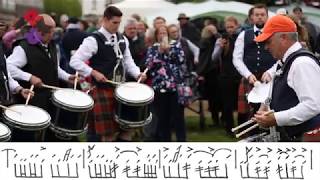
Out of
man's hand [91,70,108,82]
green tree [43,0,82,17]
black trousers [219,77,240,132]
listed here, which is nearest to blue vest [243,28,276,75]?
man's hand [91,70,108,82]

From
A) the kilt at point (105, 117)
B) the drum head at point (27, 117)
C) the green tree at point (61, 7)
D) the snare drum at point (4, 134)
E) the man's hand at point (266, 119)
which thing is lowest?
the green tree at point (61, 7)

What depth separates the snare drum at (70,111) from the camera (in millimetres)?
7270

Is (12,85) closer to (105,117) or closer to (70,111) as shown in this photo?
(70,111)

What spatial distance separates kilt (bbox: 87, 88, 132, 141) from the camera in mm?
8086

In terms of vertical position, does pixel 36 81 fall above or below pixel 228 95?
above

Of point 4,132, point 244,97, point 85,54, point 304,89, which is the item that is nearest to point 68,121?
point 85,54

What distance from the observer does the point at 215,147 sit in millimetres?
4121

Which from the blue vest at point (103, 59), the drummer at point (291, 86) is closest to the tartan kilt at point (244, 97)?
the blue vest at point (103, 59)

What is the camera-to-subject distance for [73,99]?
24.3ft

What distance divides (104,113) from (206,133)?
3.05 m

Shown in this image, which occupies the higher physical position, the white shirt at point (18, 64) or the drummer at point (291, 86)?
the drummer at point (291, 86)

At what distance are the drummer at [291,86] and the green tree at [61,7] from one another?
16195mm

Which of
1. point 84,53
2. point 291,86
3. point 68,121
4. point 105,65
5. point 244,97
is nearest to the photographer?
point 291,86

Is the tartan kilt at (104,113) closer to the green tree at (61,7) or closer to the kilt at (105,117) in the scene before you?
the kilt at (105,117)
